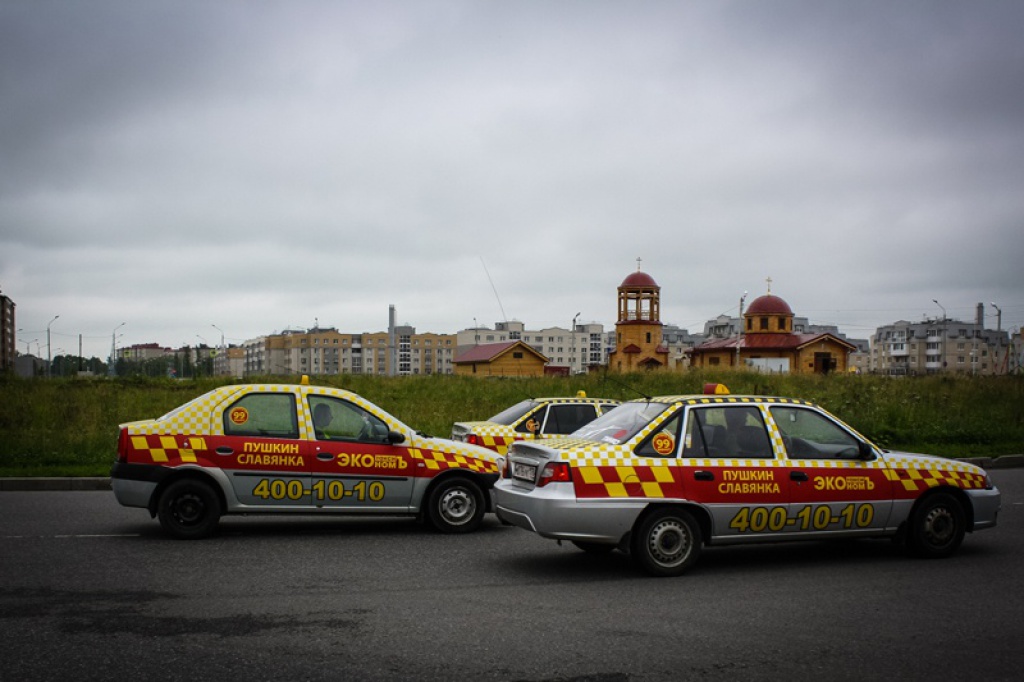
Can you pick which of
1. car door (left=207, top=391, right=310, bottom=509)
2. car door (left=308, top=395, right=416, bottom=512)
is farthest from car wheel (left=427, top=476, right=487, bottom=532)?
car door (left=207, top=391, right=310, bottom=509)

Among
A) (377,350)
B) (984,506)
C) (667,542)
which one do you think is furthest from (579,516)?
(377,350)

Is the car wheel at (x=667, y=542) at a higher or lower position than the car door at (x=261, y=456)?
lower

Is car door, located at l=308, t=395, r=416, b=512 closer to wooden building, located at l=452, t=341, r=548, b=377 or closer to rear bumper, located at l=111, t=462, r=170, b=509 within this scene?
rear bumper, located at l=111, t=462, r=170, b=509

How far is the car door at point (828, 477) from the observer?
866 centimetres

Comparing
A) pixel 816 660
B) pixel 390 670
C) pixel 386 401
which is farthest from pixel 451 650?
pixel 386 401

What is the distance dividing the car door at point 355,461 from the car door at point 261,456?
174 millimetres

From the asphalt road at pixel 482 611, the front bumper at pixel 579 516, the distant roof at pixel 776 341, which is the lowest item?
the asphalt road at pixel 482 611

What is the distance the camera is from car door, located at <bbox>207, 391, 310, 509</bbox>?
400 inches

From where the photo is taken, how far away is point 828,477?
8742 millimetres

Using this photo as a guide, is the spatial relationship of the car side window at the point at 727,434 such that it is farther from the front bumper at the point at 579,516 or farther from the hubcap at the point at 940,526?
the hubcap at the point at 940,526


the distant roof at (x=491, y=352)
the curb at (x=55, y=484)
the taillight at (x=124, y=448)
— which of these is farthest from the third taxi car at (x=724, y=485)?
the distant roof at (x=491, y=352)

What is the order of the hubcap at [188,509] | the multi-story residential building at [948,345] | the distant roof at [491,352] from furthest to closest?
the multi-story residential building at [948,345] < the distant roof at [491,352] < the hubcap at [188,509]

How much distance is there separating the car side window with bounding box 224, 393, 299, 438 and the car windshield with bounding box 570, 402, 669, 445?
3364 millimetres

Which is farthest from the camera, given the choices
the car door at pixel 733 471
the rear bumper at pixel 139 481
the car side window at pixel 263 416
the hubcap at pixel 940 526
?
the car side window at pixel 263 416
